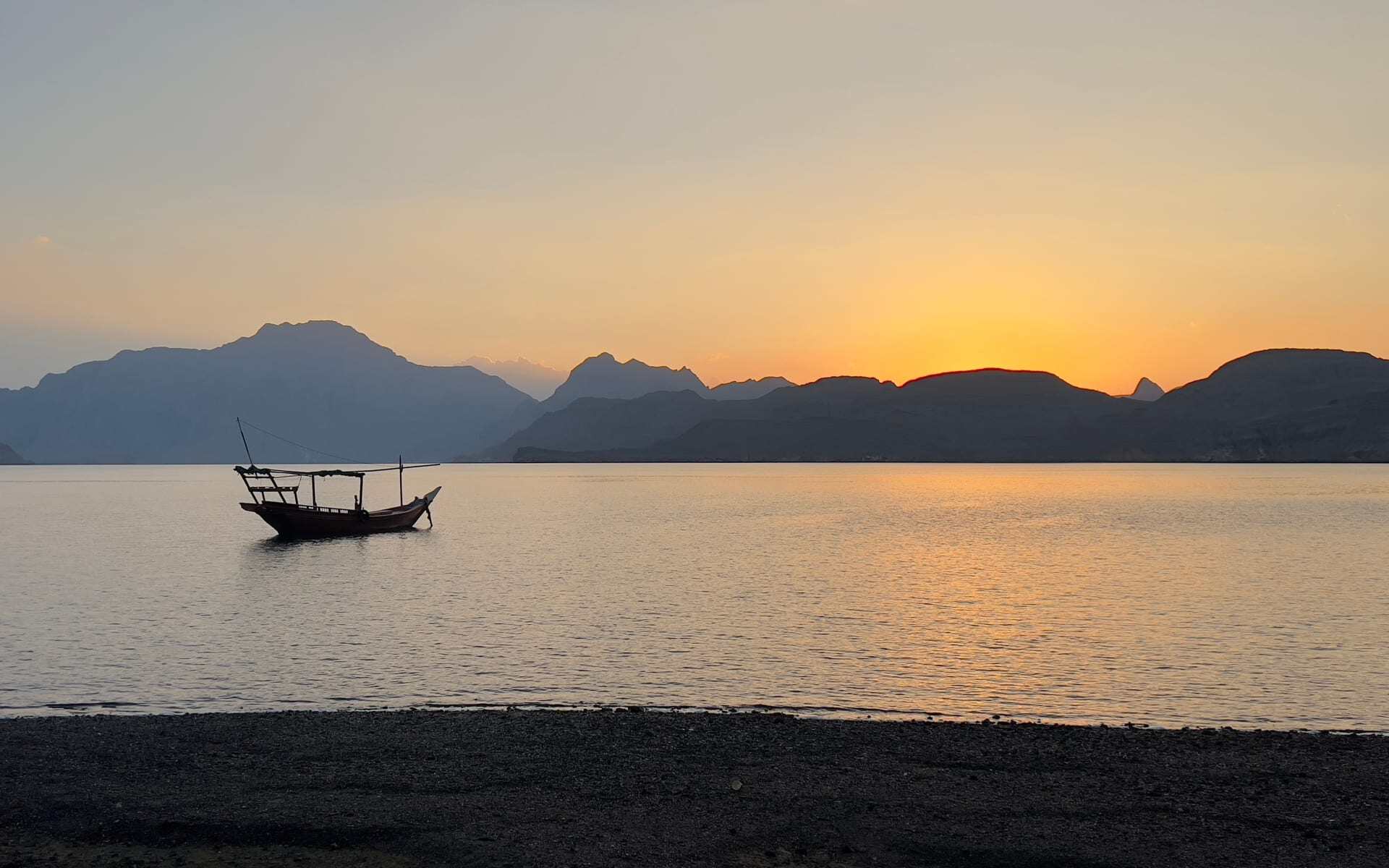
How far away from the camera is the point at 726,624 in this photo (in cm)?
4100

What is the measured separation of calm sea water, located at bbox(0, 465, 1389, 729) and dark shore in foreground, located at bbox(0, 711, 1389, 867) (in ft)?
20.0

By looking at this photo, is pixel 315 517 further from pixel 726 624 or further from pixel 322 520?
pixel 726 624

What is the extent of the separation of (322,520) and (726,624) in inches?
2518

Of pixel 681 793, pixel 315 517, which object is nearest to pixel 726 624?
pixel 681 793

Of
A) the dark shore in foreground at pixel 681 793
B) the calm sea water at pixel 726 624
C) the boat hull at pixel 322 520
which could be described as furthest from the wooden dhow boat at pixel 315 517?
the dark shore in foreground at pixel 681 793

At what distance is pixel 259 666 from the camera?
32250 millimetres

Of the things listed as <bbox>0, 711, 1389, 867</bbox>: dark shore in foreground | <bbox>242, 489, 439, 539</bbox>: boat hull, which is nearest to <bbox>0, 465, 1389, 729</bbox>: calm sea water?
<bbox>242, 489, 439, 539</bbox>: boat hull

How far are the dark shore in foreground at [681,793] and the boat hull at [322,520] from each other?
74.0 m

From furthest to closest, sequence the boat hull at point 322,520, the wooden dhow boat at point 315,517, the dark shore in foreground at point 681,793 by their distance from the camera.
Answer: the boat hull at point 322,520
the wooden dhow boat at point 315,517
the dark shore in foreground at point 681,793

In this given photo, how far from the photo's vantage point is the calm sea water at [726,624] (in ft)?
90.7

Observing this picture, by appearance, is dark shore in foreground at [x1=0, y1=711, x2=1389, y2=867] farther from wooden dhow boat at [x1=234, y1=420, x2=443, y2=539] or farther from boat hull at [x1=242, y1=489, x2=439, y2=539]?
boat hull at [x1=242, y1=489, x2=439, y2=539]

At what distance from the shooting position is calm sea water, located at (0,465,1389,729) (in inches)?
1088

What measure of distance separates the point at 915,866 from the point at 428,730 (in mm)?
11234

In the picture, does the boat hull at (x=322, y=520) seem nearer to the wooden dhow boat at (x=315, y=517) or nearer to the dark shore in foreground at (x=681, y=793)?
the wooden dhow boat at (x=315, y=517)
